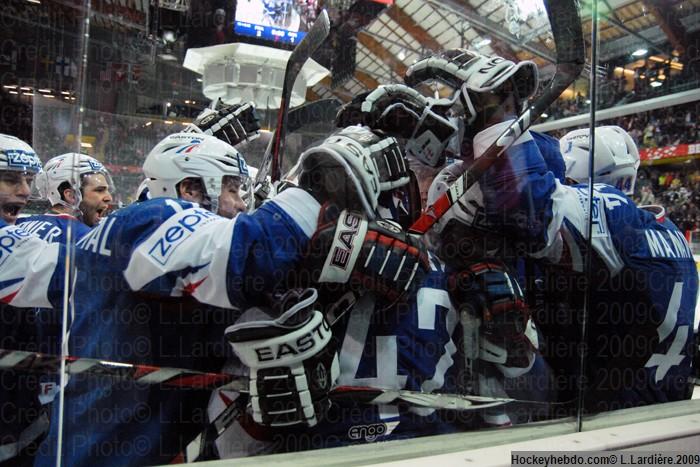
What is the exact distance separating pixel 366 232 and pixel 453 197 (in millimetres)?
288

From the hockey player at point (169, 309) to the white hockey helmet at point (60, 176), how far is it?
0.40ft

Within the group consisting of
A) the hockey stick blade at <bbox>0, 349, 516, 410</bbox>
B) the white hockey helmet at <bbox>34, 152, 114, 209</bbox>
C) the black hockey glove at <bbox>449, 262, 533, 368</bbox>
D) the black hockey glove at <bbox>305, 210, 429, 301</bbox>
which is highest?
the white hockey helmet at <bbox>34, 152, 114, 209</bbox>

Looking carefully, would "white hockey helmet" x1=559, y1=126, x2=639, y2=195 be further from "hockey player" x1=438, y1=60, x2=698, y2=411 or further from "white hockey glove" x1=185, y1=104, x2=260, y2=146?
"white hockey glove" x1=185, y1=104, x2=260, y2=146

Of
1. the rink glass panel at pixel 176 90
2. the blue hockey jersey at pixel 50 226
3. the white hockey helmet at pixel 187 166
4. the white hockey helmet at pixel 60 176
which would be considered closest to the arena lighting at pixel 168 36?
the rink glass panel at pixel 176 90

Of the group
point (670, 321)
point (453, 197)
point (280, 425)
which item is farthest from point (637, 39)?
point (280, 425)

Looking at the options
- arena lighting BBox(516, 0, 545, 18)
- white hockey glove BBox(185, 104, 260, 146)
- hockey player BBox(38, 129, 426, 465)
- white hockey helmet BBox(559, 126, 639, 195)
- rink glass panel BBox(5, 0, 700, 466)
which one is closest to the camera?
rink glass panel BBox(5, 0, 700, 466)

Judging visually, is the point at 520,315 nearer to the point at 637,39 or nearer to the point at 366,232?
the point at 366,232

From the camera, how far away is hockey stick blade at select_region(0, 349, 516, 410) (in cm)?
105

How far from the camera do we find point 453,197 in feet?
4.34

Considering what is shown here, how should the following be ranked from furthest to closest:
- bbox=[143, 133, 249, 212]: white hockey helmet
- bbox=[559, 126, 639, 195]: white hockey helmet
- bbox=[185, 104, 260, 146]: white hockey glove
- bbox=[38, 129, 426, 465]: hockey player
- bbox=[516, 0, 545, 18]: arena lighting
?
bbox=[185, 104, 260, 146]: white hockey glove → bbox=[143, 133, 249, 212]: white hockey helmet → bbox=[559, 126, 639, 195]: white hockey helmet → bbox=[516, 0, 545, 18]: arena lighting → bbox=[38, 129, 426, 465]: hockey player

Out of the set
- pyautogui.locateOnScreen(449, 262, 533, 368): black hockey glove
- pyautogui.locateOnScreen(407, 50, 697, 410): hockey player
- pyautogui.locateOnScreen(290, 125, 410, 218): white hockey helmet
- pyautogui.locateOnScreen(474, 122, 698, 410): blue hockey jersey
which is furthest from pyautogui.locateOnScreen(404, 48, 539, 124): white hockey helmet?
pyautogui.locateOnScreen(449, 262, 533, 368): black hockey glove

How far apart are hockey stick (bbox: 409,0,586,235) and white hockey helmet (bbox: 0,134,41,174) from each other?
2.70 ft

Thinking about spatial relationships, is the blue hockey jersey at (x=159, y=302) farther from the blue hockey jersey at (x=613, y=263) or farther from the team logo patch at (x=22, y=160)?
the blue hockey jersey at (x=613, y=263)

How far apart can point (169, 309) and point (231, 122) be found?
133 centimetres
